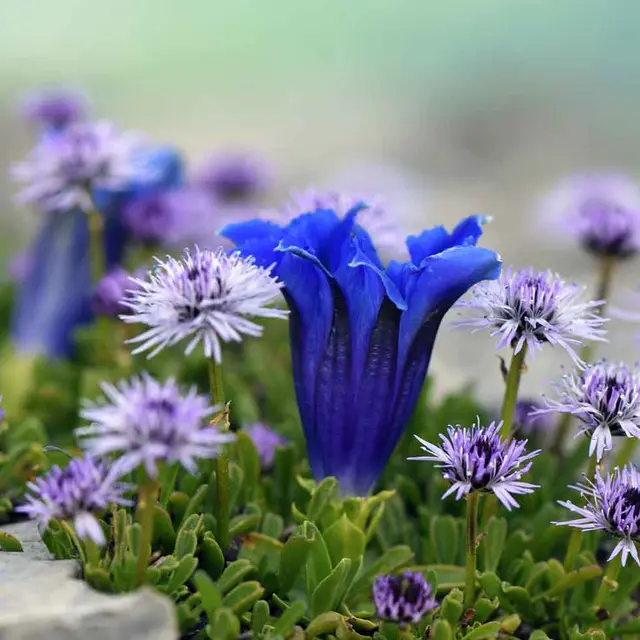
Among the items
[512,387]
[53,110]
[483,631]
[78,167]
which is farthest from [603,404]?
[53,110]

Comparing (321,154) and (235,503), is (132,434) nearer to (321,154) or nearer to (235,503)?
(235,503)

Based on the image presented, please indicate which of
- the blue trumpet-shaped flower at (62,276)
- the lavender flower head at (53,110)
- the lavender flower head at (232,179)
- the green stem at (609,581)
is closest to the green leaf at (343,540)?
the green stem at (609,581)

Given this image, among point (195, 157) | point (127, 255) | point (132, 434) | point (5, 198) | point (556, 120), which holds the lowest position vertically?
point (132, 434)

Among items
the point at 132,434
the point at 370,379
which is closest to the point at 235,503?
the point at 370,379

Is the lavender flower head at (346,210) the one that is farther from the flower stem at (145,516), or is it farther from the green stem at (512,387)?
the flower stem at (145,516)

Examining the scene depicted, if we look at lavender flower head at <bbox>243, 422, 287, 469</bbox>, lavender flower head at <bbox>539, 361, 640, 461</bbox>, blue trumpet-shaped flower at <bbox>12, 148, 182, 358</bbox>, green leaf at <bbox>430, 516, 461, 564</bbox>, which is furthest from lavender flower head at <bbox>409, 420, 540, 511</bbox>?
blue trumpet-shaped flower at <bbox>12, 148, 182, 358</bbox>

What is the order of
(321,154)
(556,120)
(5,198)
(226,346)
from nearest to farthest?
(226,346) < (5,198) < (321,154) < (556,120)

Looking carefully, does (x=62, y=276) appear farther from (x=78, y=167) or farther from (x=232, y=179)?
(x=232, y=179)
